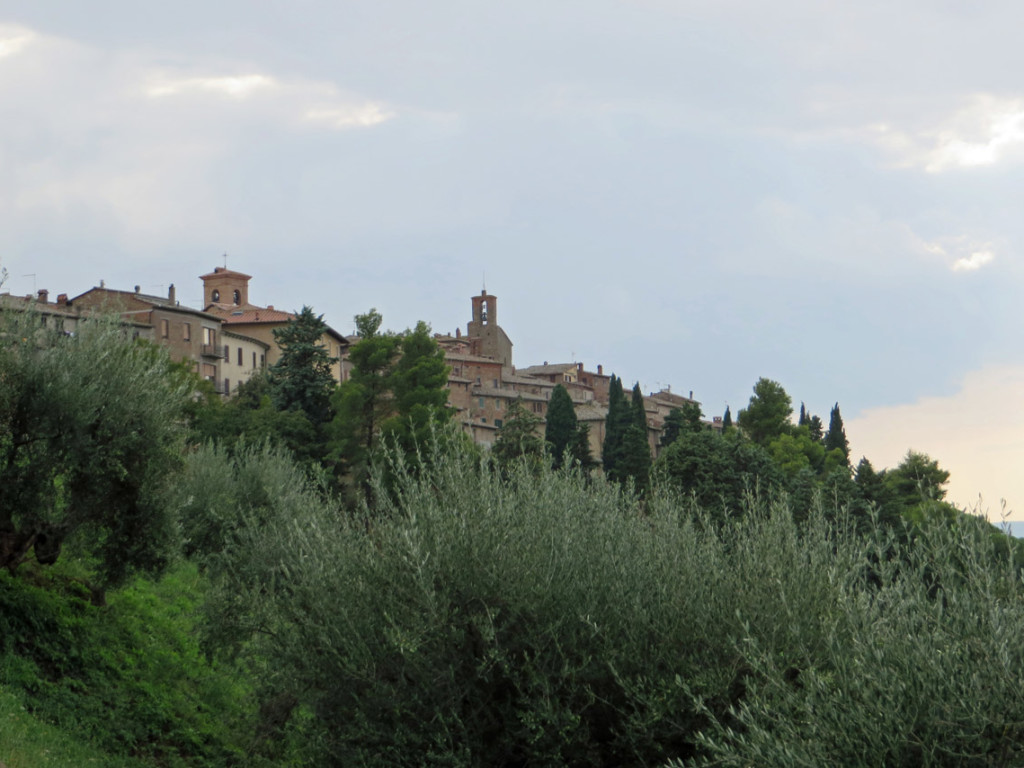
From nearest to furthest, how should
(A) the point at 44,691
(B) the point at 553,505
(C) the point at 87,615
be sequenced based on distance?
(B) the point at 553,505
(A) the point at 44,691
(C) the point at 87,615

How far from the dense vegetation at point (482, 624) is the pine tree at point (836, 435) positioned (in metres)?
A: 74.0

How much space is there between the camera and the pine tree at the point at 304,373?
58656 millimetres

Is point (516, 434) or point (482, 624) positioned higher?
point (516, 434)

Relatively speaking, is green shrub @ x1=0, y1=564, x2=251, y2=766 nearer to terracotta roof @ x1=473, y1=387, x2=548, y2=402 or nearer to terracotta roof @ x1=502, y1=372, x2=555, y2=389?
terracotta roof @ x1=473, y1=387, x2=548, y2=402

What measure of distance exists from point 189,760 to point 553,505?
27.3 feet

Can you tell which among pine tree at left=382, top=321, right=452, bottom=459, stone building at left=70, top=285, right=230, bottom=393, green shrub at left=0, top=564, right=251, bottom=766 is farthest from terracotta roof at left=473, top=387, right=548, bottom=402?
green shrub at left=0, top=564, right=251, bottom=766

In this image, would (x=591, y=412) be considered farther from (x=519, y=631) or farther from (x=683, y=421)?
(x=519, y=631)

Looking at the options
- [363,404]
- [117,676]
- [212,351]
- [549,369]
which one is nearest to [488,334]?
[549,369]

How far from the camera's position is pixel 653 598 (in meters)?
12.1

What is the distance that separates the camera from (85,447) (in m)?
17.0

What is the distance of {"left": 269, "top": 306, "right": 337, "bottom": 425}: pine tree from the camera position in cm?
5866

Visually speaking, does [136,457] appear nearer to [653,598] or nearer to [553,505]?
[553,505]

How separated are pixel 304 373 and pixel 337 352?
108ft

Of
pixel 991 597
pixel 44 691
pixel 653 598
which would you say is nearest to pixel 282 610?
pixel 653 598
